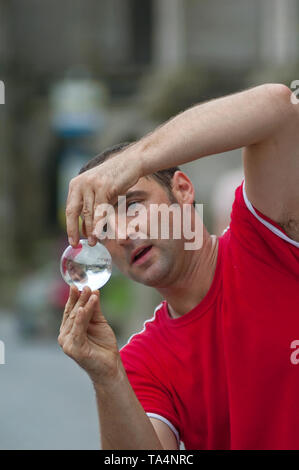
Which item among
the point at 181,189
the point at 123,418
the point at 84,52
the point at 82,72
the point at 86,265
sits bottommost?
the point at 123,418

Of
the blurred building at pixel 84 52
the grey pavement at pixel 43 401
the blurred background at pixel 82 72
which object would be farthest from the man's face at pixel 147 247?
the blurred building at pixel 84 52

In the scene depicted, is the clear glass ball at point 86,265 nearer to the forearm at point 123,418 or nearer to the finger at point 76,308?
the finger at point 76,308

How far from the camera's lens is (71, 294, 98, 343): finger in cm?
250

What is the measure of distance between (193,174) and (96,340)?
7.45 meters

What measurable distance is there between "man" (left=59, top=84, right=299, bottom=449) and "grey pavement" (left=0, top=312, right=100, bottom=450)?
12.1ft

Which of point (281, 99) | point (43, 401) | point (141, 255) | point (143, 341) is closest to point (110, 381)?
point (143, 341)

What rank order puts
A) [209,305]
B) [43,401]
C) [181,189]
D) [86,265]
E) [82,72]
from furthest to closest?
[82,72]
[43,401]
[181,189]
[209,305]
[86,265]

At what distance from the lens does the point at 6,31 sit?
59.1ft

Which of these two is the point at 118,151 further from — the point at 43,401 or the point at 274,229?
the point at 43,401

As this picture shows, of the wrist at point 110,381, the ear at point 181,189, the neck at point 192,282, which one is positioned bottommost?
the wrist at point 110,381

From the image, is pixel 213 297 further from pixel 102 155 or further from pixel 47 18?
pixel 47 18

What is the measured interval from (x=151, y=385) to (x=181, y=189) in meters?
0.64

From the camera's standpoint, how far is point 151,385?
283 cm

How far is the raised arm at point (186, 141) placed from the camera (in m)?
2.20
